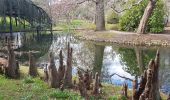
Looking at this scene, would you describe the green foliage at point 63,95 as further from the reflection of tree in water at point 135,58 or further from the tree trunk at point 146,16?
the tree trunk at point 146,16

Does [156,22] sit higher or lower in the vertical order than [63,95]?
higher

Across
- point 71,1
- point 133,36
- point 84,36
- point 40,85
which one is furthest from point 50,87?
point 71,1

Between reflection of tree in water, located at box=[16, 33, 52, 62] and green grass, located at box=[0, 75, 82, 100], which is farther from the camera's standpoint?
reflection of tree in water, located at box=[16, 33, 52, 62]

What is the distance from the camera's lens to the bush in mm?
42750

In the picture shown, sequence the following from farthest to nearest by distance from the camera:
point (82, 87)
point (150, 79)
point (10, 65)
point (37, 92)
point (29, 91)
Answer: point (10, 65), point (29, 91), point (37, 92), point (82, 87), point (150, 79)

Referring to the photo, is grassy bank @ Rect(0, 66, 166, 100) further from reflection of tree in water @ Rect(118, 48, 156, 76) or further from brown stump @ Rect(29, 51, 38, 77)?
reflection of tree in water @ Rect(118, 48, 156, 76)

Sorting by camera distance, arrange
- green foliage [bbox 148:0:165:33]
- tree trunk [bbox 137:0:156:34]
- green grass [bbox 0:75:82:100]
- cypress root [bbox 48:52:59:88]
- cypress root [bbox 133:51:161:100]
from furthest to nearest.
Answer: green foliage [bbox 148:0:165:33] < tree trunk [bbox 137:0:156:34] < cypress root [bbox 48:52:59:88] < green grass [bbox 0:75:82:100] < cypress root [bbox 133:51:161:100]

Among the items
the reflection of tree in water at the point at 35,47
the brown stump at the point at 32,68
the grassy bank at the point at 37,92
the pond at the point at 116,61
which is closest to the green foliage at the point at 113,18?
the reflection of tree in water at the point at 35,47

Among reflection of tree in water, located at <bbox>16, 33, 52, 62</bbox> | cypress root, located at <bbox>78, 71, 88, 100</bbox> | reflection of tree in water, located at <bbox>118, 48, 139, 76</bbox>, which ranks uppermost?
cypress root, located at <bbox>78, 71, 88, 100</bbox>

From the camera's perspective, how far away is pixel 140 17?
44.7 metres

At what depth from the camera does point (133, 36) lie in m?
37.5

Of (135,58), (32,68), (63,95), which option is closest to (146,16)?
(135,58)

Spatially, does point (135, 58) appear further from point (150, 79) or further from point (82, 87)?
point (150, 79)

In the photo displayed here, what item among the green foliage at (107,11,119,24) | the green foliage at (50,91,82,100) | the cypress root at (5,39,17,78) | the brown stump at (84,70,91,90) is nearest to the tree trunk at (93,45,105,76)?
the cypress root at (5,39,17,78)
